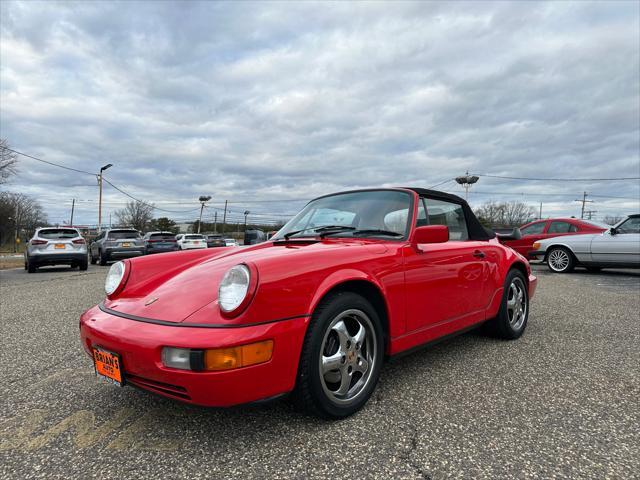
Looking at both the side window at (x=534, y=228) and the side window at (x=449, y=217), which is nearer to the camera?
the side window at (x=449, y=217)

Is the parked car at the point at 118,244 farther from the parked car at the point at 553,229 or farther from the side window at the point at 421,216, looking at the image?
the side window at the point at 421,216

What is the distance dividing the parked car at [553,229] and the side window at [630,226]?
1324 millimetres

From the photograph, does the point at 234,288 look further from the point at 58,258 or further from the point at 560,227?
the point at 58,258

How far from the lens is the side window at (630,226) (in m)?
8.54

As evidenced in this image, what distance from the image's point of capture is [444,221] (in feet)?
10.6

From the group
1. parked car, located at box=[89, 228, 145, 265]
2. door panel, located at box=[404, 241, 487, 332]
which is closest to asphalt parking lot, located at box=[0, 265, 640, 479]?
door panel, located at box=[404, 241, 487, 332]

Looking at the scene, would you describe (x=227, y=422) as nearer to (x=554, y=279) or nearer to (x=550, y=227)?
(x=554, y=279)

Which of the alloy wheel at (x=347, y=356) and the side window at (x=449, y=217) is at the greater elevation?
the side window at (x=449, y=217)

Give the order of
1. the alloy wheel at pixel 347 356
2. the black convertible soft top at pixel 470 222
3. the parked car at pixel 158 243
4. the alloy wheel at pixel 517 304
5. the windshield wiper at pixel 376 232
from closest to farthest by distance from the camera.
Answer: the alloy wheel at pixel 347 356
the windshield wiper at pixel 376 232
the black convertible soft top at pixel 470 222
the alloy wheel at pixel 517 304
the parked car at pixel 158 243

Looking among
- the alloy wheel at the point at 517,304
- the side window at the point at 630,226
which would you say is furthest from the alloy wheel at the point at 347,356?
the side window at the point at 630,226

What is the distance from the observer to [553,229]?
11.0 metres

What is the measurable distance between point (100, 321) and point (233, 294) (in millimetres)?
860

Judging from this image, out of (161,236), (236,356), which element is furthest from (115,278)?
(161,236)

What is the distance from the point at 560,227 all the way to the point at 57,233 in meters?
14.4
